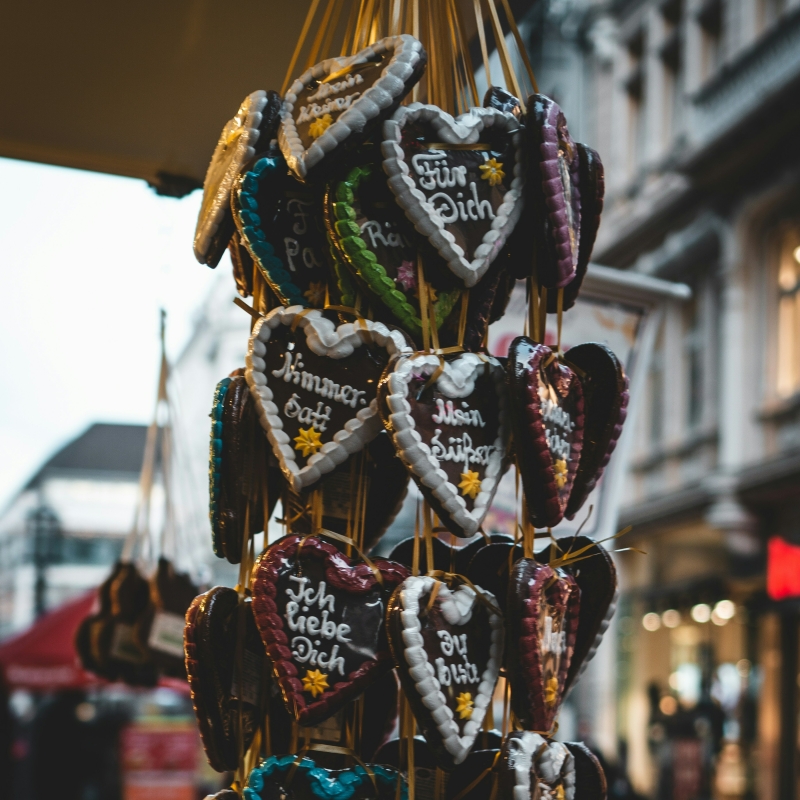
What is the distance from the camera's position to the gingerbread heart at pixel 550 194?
46.1 inches

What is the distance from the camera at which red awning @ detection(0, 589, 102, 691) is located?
4684mm

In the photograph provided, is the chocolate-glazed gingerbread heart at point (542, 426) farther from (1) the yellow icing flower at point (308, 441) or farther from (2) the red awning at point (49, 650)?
(2) the red awning at point (49, 650)

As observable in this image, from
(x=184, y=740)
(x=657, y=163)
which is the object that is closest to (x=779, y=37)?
(x=657, y=163)

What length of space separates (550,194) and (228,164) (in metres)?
0.38

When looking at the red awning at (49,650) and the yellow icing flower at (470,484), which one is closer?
the yellow icing flower at (470,484)

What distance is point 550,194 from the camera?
3.83 feet

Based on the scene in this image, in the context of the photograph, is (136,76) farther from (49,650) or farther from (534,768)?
(49,650)

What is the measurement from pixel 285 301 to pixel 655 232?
12.7 meters

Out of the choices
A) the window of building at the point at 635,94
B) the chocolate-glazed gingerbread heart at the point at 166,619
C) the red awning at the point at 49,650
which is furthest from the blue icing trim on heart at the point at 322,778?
the window of building at the point at 635,94

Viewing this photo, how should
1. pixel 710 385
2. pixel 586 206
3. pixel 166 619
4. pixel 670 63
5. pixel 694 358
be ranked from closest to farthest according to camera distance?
pixel 586 206
pixel 166 619
pixel 710 385
pixel 694 358
pixel 670 63

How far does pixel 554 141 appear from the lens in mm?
1184

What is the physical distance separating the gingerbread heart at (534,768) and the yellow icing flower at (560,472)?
25 cm

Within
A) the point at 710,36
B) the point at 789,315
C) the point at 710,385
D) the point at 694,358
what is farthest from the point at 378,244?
the point at 710,36

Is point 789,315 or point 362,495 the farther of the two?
point 789,315
